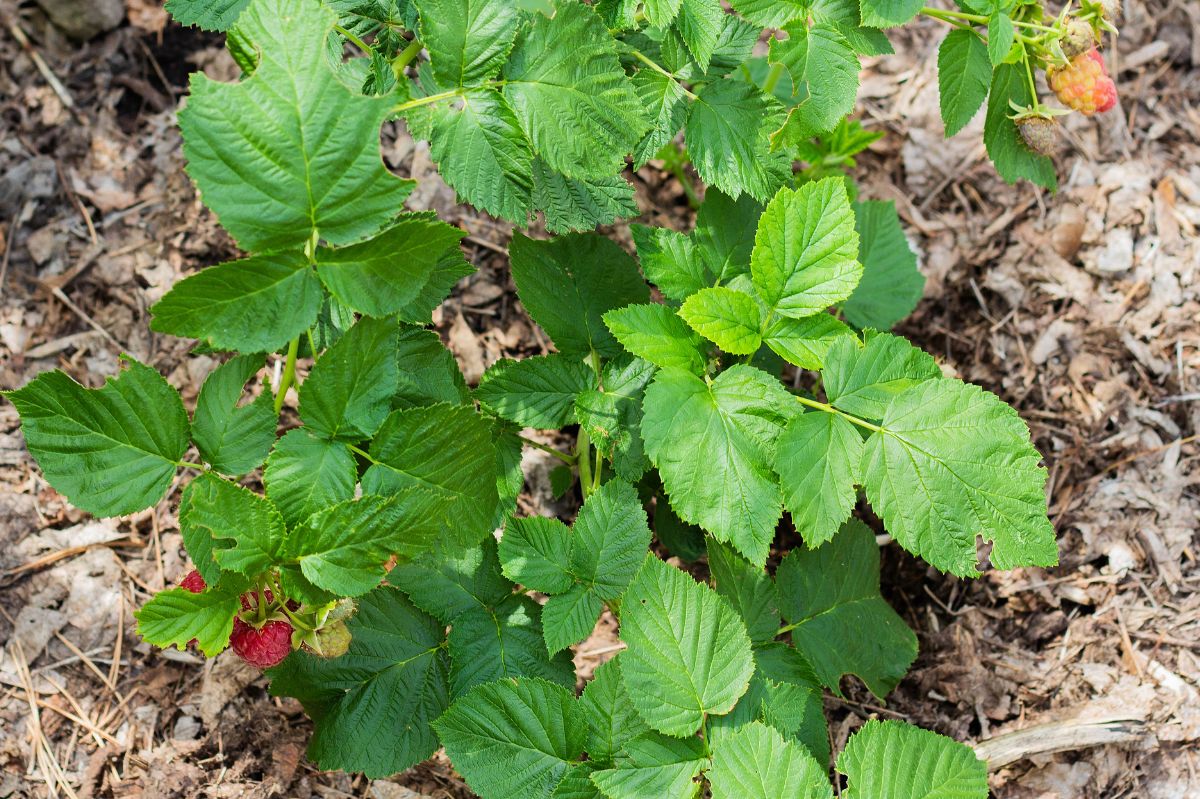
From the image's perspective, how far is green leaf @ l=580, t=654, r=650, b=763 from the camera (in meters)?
1.59

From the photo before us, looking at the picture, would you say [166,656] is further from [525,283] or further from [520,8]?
[520,8]

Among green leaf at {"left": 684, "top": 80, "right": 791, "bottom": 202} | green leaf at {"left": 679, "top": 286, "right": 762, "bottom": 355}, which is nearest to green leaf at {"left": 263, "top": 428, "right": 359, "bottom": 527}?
green leaf at {"left": 679, "top": 286, "right": 762, "bottom": 355}

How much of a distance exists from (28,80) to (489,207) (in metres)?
1.84

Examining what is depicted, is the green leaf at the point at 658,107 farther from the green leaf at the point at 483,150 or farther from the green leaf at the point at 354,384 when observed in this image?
the green leaf at the point at 354,384

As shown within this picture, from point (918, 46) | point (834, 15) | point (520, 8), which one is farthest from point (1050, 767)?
point (918, 46)

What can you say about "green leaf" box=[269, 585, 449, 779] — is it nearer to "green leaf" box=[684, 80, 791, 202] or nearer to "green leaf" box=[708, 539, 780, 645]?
"green leaf" box=[708, 539, 780, 645]

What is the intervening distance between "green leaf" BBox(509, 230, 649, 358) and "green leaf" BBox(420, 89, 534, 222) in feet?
1.04

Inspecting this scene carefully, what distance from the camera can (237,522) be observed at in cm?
132

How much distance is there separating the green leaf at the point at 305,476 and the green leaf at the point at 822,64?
1.00m

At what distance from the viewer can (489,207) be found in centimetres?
155

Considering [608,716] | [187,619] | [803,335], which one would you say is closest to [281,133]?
[187,619]

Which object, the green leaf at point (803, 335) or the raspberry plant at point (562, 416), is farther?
the green leaf at point (803, 335)

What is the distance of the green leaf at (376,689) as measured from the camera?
1.73m

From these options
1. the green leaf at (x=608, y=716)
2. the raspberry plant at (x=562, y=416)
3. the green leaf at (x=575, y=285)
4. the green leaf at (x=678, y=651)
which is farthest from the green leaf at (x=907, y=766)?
the green leaf at (x=575, y=285)
